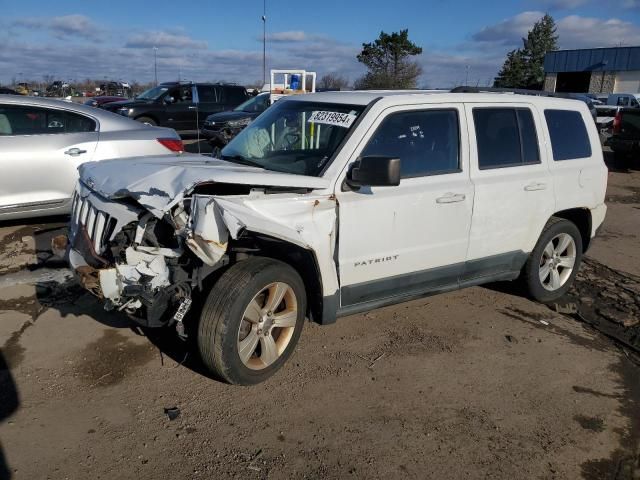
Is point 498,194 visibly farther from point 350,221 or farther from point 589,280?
point 589,280

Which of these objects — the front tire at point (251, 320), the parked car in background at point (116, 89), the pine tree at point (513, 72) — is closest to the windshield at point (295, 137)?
the front tire at point (251, 320)

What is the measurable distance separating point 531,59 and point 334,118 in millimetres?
70594

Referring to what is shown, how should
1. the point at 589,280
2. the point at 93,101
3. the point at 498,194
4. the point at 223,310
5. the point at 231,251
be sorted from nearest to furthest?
the point at 223,310, the point at 231,251, the point at 498,194, the point at 589,280, the point at 93,101

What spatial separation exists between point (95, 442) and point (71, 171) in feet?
13.1

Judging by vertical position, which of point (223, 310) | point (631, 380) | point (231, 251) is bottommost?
point (631, 380)

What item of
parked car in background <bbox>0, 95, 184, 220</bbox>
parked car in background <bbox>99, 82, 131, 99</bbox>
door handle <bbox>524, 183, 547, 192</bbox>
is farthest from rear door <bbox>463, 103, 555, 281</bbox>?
parked car in background <bbox>99, 82, 131, 99</bbox>

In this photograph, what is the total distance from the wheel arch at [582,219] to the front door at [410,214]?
1.51 m

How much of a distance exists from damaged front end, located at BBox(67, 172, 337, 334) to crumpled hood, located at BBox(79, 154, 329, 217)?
37mm

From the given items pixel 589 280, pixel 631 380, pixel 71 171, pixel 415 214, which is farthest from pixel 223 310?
pixel 589 280

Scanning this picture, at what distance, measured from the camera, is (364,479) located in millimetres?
2834

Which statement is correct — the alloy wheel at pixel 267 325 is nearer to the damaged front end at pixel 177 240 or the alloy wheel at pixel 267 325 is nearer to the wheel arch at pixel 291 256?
the wheel arch at pixel 291 256

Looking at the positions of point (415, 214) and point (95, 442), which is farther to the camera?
point (415, 214)

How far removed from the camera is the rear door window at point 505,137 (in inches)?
173

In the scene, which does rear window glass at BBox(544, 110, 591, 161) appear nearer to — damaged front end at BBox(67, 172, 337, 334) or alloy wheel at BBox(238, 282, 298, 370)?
damaged front end at BBox(67, 172, 337, 334)
